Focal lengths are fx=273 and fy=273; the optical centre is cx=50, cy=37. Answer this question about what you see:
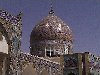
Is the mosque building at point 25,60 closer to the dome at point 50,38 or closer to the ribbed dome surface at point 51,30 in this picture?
the dome at point 50,38

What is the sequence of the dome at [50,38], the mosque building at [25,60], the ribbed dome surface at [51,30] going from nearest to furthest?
the mosque building at [25,60]
the dome at [50,38]
the ribbed dome surface at [51,30]

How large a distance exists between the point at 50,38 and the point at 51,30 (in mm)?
911

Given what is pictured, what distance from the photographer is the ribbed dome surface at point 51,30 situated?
2686 centimetres

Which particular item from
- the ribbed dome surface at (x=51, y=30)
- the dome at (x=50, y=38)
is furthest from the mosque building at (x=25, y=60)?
the ribbed dome surface at (x=51, y=30)

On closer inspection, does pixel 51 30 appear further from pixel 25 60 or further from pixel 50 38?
pixel 25 60

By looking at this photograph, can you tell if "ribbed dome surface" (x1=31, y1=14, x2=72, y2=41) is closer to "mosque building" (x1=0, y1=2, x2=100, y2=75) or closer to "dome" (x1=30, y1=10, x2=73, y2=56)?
"dome" (x1=30, y1=10, x2=73, y2=56)

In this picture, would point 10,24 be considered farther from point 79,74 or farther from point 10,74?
point 79,74

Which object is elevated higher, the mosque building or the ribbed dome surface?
the ribbed dome surface

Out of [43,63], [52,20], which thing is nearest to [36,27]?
[52,20]

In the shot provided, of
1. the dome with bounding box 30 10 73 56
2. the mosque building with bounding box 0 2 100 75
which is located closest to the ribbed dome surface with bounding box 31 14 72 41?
the dome with bounding box 30 10 73 56

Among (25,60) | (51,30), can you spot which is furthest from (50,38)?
(25,60)

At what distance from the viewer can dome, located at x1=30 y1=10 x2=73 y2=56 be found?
86.7 feet

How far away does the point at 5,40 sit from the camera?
16266 mm

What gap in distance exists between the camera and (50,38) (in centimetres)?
2667
